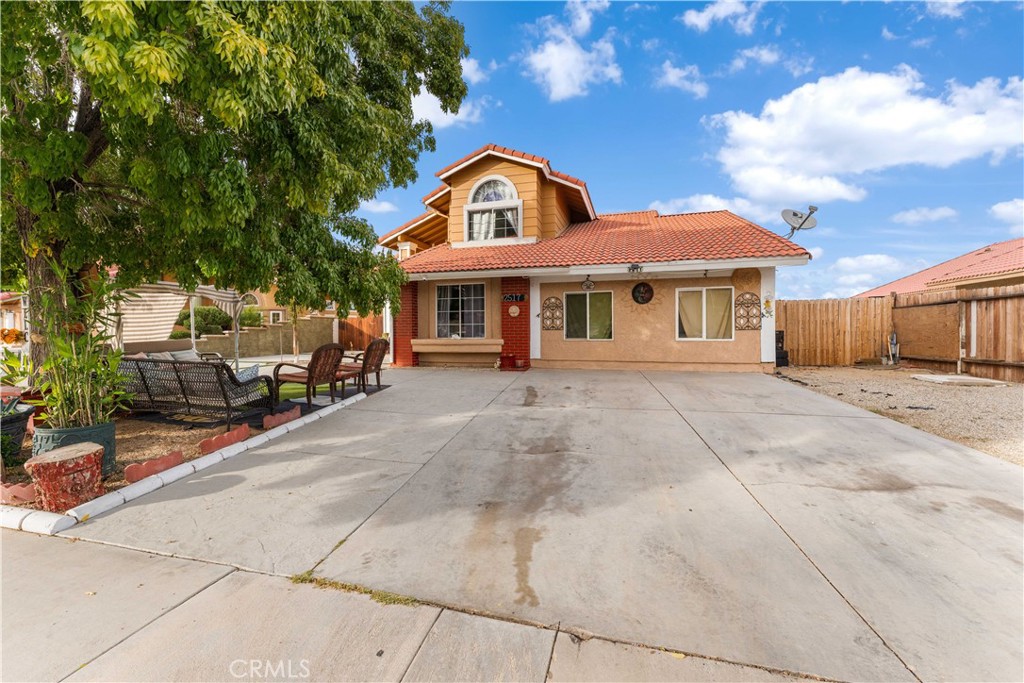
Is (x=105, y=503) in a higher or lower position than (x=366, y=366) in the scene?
lower

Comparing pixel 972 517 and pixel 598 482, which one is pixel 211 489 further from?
pixel 972 517

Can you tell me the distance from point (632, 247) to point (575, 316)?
2.47 metres

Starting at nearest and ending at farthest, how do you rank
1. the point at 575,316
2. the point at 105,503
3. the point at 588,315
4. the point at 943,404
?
the point at 105,503, the point at 943,404, the point at 588,315, the point at 575,316

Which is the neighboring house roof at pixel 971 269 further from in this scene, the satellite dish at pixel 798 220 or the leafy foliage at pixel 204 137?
the leafy foliage at pixel 204 137

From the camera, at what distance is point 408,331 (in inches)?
496

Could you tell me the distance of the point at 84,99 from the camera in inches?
185

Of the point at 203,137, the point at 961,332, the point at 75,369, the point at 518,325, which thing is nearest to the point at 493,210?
the point at 518,325

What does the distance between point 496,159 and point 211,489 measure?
11.9m

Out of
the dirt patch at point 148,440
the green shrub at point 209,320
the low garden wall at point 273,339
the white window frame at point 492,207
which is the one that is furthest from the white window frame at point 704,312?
the green shrub at point 209,320

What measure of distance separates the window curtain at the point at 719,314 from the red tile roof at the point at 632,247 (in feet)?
4.17

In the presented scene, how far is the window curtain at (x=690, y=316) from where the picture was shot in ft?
36.2

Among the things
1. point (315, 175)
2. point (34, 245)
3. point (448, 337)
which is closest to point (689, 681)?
point (315, 175)

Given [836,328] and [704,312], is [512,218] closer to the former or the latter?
[704,312]

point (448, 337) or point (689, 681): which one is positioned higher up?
point (448, 337)
